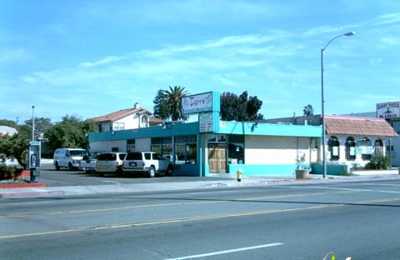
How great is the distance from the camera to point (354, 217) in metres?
12.6

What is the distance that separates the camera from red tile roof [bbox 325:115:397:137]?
4291 centimetres

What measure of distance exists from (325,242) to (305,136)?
32.0 metres

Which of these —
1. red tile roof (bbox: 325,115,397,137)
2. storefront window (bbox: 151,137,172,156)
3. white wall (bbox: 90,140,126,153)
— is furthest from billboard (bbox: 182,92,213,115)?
red tile roof (bbox: 325,115,397,137)

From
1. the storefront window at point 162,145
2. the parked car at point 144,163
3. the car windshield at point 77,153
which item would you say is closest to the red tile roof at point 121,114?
the car windshield at point 77,153

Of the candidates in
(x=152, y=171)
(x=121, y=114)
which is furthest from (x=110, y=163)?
(x=121, y=114)

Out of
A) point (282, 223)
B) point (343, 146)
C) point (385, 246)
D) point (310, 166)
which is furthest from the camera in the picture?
point (343, 146)

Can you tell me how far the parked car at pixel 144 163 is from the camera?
3309 cm

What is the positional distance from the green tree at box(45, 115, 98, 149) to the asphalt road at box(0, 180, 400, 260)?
6133 cm

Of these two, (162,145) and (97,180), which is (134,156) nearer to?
(97,180)

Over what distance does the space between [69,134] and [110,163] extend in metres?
42.9

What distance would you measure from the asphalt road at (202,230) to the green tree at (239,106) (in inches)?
3015

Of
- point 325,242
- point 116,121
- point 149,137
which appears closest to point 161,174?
point 149,137

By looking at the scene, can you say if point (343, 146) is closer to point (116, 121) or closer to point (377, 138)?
point (377, 138)

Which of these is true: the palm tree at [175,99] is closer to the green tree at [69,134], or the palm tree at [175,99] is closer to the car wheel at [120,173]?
the green tree at [69,134]
